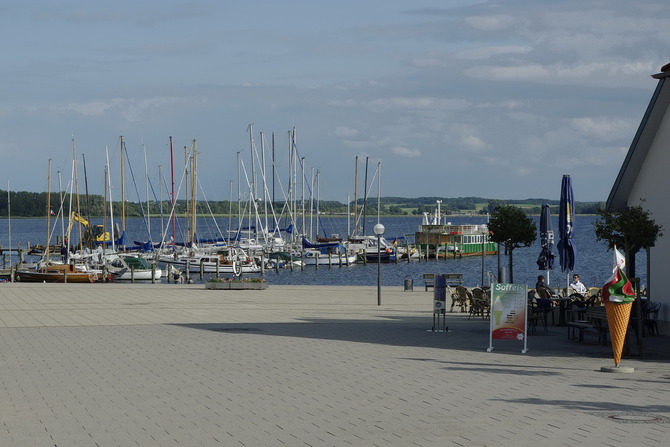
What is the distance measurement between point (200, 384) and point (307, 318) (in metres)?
11.5

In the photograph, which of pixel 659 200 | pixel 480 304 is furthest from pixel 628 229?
pixel 480 304

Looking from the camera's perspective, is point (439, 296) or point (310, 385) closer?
point (310, 385)

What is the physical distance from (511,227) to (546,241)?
2.48m

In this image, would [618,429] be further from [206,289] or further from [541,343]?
[206,289]

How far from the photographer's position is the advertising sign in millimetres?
19094

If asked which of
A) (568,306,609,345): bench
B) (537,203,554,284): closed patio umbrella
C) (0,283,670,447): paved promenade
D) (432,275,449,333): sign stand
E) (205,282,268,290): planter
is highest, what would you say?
(537,203,554,284): closed patio umbrella

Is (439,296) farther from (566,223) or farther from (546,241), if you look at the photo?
(546,241)

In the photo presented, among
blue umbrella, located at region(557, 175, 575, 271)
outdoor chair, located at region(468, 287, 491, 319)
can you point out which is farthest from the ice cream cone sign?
blue umbrella, located at region(557, 175, 575, 271)

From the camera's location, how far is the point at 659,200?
71.1 ft

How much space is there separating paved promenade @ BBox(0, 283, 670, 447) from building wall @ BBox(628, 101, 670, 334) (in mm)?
1345

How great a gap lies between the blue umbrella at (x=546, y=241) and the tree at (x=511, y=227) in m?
1.61

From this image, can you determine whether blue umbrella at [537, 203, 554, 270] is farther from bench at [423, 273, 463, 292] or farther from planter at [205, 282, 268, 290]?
planter at [205, 282, 268, 290]

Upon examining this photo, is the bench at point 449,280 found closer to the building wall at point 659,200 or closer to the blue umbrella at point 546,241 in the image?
the blue umbrella at point 546,241

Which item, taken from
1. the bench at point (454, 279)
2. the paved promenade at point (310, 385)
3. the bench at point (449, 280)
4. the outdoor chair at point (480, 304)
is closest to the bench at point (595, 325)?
the paved promenade at point (310, 385)
